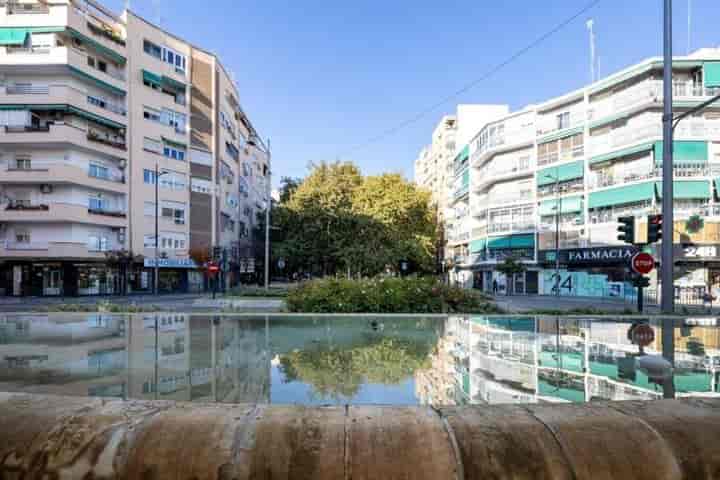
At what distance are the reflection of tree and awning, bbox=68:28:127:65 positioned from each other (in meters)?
40.0

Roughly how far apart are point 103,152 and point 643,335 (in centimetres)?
4071

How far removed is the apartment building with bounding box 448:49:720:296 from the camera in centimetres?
3591

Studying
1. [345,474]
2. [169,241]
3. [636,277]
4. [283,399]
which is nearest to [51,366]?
[283,399]

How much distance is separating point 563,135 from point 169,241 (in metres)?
41.8

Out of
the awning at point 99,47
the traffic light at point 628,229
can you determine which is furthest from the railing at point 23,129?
the traffic light at point 628,229

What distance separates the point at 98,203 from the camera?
37.3m

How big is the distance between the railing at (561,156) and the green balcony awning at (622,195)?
4964 millimetres

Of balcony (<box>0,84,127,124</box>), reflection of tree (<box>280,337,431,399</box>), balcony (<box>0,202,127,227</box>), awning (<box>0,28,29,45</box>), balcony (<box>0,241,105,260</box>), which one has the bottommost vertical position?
reflection of tree (<box>280,337,431,399</box>)

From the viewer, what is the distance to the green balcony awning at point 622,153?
37609 millimetres

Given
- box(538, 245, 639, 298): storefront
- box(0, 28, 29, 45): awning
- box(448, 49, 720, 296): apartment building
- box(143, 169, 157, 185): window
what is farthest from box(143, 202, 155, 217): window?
box(538, 245, 639, 298): storefront

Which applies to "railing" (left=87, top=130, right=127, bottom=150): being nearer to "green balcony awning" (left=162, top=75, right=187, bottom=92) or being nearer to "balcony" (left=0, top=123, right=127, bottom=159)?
"balcony" (left=0, top=123, right=127, bottom=159)

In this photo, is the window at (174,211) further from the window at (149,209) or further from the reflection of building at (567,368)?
the reflection of building at (567,368)

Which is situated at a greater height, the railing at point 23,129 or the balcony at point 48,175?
the railing at point 23,129

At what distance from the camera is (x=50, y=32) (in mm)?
34656
